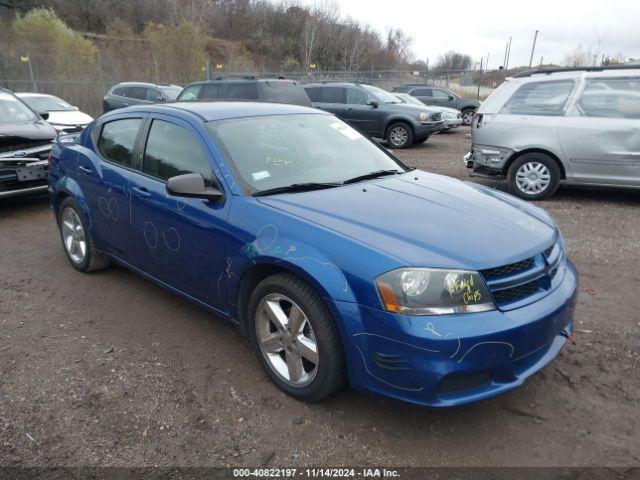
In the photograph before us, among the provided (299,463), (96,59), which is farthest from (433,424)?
(96,59)

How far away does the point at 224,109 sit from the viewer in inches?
144

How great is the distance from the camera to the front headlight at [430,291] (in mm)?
2268

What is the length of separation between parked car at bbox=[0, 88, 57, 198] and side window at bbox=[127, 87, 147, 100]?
8589 mm

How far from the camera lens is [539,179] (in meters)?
7.19

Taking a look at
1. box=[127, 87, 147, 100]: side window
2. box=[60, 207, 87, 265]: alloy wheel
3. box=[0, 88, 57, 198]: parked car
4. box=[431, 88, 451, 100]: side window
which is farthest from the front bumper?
box=[431, 88, 451, 100]: side window

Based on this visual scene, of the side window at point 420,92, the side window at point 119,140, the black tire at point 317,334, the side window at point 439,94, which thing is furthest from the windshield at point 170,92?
the black tire at point 317,334

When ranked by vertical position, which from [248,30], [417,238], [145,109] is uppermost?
[248,30]

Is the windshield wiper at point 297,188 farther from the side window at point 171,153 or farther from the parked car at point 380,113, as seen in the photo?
the parked car at point 380,113

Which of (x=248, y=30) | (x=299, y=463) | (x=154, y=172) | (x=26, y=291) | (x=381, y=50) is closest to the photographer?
(x=299, y=463)

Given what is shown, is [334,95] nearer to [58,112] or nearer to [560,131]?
[58,112]

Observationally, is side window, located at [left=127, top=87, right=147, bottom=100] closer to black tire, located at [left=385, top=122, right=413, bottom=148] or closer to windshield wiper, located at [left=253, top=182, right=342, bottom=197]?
black tire, located at [left=385, top=122, right=413, bottom=148]

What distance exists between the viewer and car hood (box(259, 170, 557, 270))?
241 centimetres

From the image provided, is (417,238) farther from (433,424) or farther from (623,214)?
(623,214)

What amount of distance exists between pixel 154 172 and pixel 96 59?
22727 millimetres
